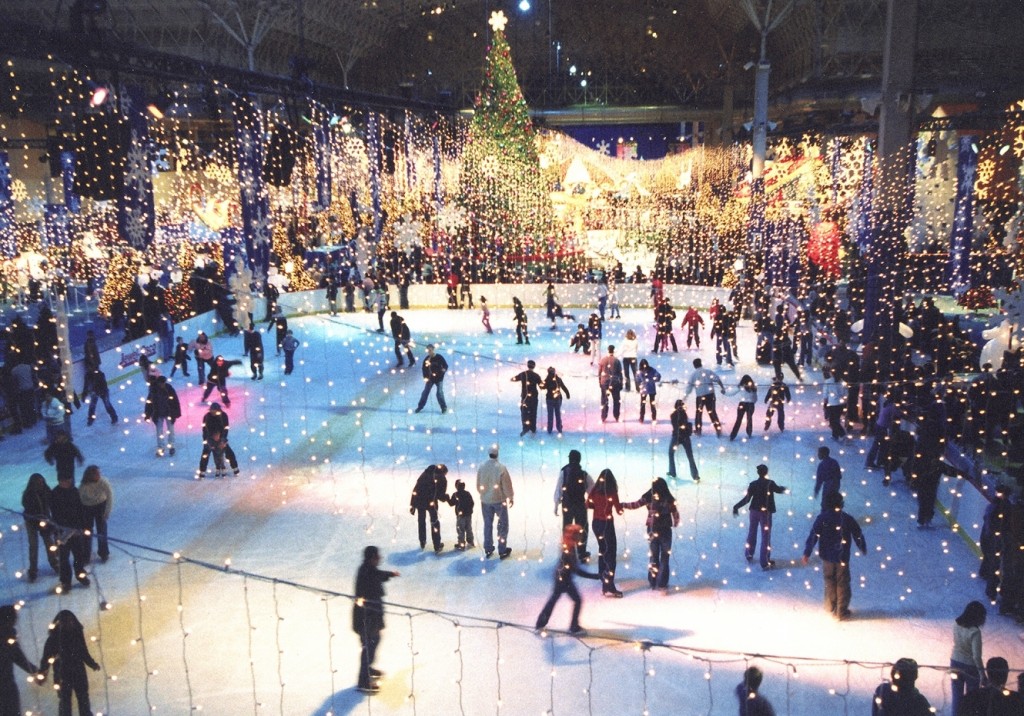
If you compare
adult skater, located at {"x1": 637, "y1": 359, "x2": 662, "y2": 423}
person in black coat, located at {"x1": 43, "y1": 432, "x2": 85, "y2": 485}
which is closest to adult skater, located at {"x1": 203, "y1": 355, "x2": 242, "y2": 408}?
person in black coat, located at {"x1": 43, "y1": 432, "x2": 85, "y2": 485}

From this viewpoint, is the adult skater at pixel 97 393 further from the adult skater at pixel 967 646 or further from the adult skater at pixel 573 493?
the adult skater at pixel 967 646

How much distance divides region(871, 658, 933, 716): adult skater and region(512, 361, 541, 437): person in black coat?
272 inches

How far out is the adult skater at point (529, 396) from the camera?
11.3m

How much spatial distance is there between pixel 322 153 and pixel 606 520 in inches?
851

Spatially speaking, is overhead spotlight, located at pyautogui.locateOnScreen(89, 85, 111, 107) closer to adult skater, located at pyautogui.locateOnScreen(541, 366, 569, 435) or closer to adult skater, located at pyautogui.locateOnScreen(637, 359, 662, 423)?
adult skater, located at pyautogui.locateOnScreen(541, 366, 569, 435)

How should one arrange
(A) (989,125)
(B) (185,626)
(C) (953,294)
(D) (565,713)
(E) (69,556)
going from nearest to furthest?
1. (D) (565,713)
2. (B) (185,626)
3. (E) (69,556)
4. (A) (989,125)
5. (C) (953,294)

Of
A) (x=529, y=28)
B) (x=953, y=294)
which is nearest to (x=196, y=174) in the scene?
(x=529, y=28)

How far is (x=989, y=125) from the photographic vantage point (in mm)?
19656

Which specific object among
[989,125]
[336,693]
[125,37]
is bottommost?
[336,693]

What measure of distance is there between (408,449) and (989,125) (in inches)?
610

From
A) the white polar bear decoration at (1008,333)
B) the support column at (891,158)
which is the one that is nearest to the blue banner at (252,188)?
the support column at (891,158)

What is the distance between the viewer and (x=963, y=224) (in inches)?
841

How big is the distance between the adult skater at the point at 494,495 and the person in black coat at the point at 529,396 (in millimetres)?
3666

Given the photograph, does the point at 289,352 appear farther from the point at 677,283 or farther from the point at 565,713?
the point at 677,283
